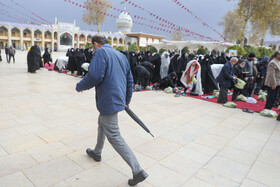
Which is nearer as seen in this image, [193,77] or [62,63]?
[193,77]

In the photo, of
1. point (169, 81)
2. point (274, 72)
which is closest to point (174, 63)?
point (169, 81)

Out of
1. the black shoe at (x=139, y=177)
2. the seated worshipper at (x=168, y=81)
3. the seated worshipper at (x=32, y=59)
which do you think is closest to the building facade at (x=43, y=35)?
the seated worshipper at (x=32, y=59)

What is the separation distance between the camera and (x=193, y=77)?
7238mm

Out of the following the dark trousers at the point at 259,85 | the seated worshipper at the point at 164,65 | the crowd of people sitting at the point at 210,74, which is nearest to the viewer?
the crowd of people sitting at the point at 210,74

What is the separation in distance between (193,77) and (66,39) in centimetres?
4914

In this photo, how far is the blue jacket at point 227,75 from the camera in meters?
5.91

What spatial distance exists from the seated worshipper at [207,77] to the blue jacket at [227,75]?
1565 mm

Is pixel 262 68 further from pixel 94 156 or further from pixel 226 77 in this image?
pixel 94 156

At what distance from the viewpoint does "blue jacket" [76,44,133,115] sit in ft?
6.38

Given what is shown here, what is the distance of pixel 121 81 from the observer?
2080 millimetres

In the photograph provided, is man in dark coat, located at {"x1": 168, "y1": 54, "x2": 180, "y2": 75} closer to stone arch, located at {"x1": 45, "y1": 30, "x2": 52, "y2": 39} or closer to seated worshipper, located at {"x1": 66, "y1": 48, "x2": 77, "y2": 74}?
seated worshipper, located at {"x1": 66, "y1": 48, "x2": 77, "y2": 74}

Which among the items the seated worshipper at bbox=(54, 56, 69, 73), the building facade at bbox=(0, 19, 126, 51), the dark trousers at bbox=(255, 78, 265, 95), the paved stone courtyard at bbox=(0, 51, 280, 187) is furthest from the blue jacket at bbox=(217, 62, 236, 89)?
the building facade at bbox=(0, 19, 126, 51)

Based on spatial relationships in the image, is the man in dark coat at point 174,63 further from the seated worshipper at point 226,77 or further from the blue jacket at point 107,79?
the blue jacket at point 107,79

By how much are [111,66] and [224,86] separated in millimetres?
4913
